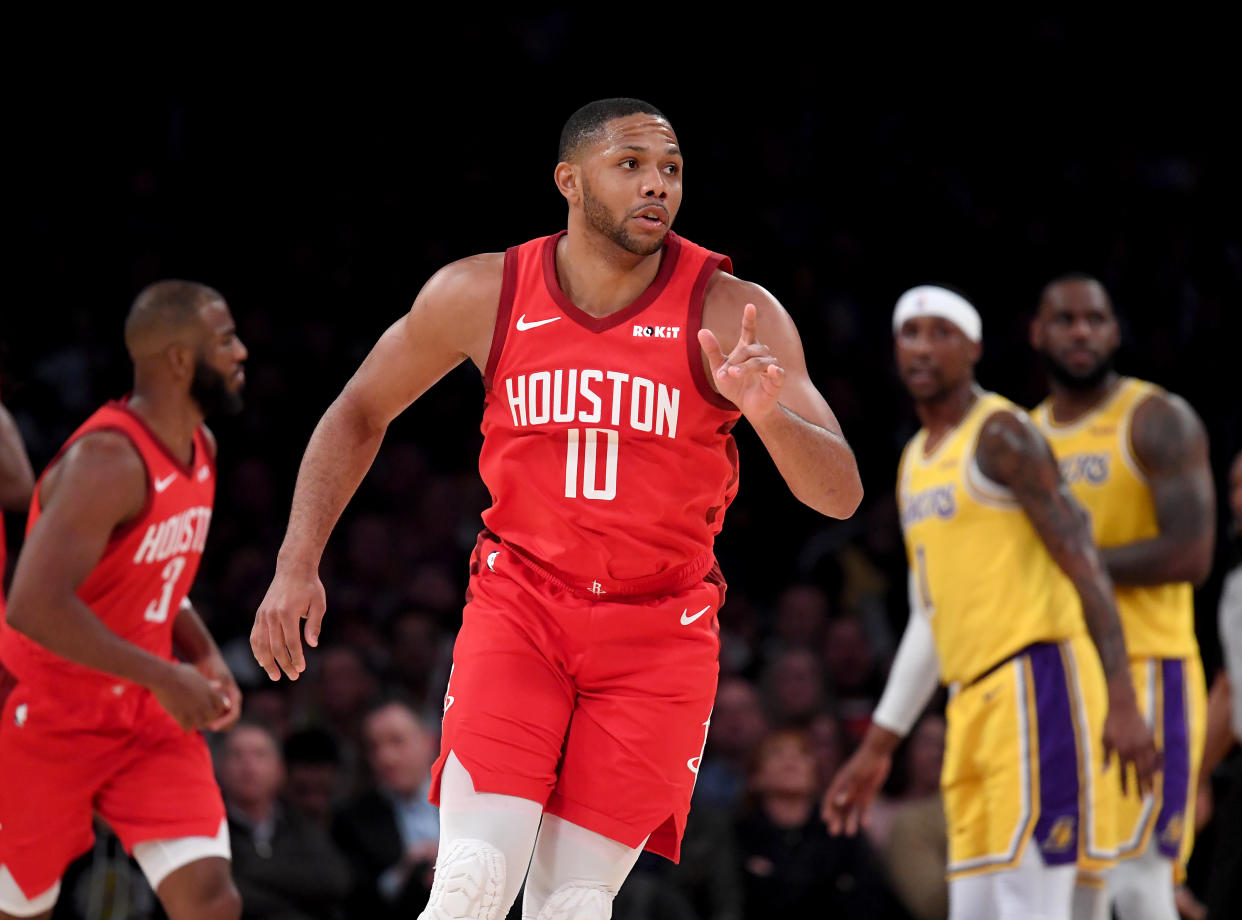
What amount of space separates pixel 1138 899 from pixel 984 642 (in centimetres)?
100

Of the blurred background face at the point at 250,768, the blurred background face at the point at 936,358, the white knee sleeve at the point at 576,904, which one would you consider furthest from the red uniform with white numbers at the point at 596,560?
the blurred background face at the point at 250,768

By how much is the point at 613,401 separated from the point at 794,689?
4.50 meters

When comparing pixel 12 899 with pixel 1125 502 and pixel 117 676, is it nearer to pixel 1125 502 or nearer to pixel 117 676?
pixel 117 676

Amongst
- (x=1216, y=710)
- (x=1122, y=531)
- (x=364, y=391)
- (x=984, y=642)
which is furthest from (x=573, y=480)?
(x=1216, y=710)

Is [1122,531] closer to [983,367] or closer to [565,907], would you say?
[565,907]

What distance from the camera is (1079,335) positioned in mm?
5465

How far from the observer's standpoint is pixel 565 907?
3340 mm

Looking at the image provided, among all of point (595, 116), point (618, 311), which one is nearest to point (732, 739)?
point (618, 311)

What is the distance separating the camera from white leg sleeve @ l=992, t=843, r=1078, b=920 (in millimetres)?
4707

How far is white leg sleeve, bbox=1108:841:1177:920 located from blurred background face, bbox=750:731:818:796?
6.26 ft

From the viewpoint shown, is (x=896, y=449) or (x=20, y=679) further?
(x=896, y=449)

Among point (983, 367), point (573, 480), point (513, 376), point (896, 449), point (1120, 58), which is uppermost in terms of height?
point (1120, 58)

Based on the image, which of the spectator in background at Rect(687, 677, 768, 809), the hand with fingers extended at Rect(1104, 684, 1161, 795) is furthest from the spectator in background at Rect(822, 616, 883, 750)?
the hand with fingers extended at Rect(1104, 684, 1161, 795)

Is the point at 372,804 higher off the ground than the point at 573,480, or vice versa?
the point at 573,480
